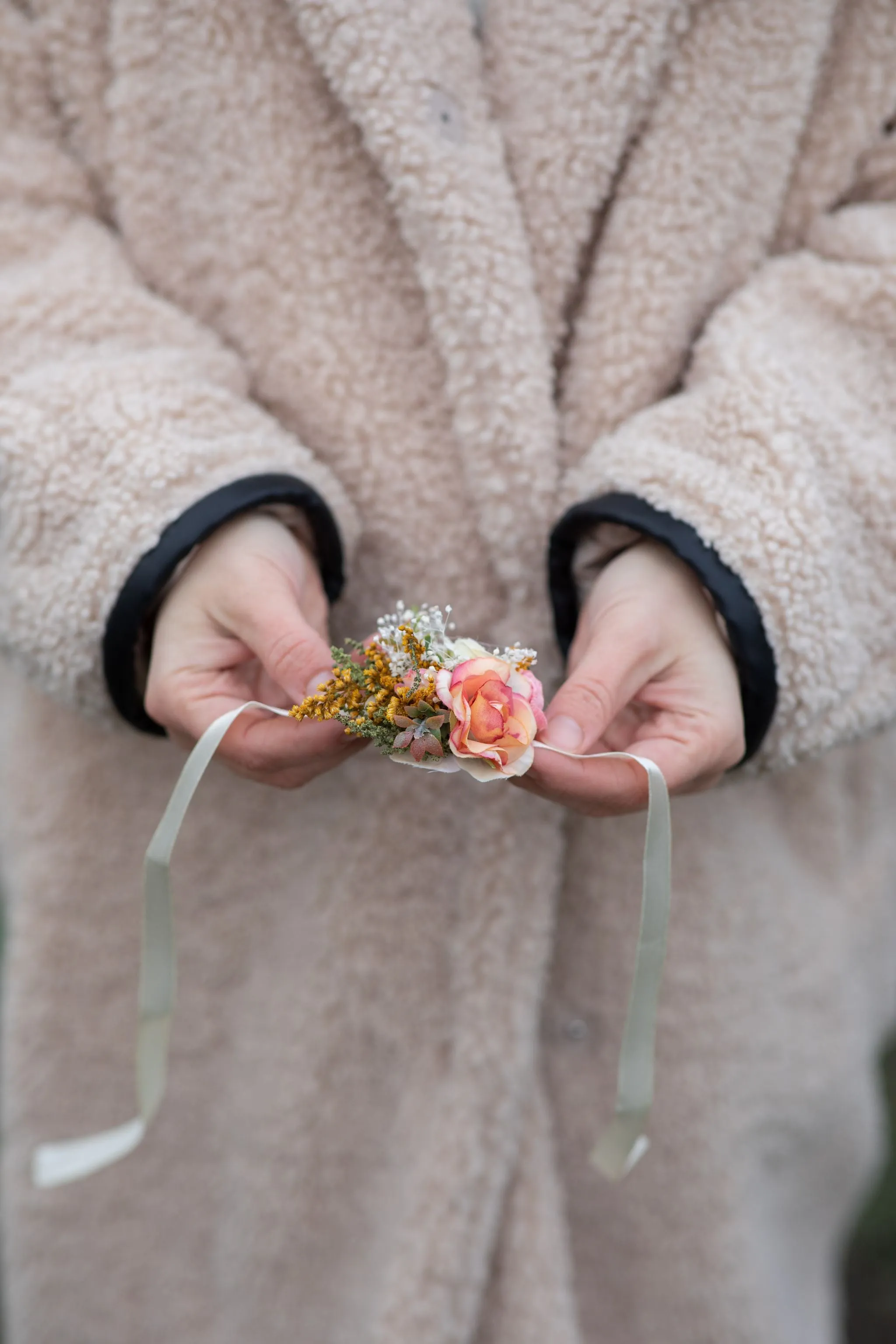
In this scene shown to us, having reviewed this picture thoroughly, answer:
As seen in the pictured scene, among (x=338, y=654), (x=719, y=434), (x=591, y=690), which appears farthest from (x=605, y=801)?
(x=719, y=434)

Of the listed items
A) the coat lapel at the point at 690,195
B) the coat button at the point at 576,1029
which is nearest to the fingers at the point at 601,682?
the coat lapel at the point at 690,195

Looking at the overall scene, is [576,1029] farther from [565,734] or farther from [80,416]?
[80,416]

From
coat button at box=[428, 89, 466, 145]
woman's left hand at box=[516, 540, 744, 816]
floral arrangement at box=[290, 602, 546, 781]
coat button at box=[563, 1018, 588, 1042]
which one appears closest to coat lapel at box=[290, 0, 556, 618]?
coat button at box=[428, 89, 466, 145]

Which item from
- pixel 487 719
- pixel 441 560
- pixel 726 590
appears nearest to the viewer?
pixel 487 719

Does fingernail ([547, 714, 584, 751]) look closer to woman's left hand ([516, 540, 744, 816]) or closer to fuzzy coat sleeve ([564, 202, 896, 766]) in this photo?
woman's left hand ([516, 540, 744, 816])

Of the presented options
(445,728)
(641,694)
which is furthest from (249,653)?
(641,694)

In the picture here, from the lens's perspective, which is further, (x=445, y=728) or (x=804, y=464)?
(x=804, y=464)
